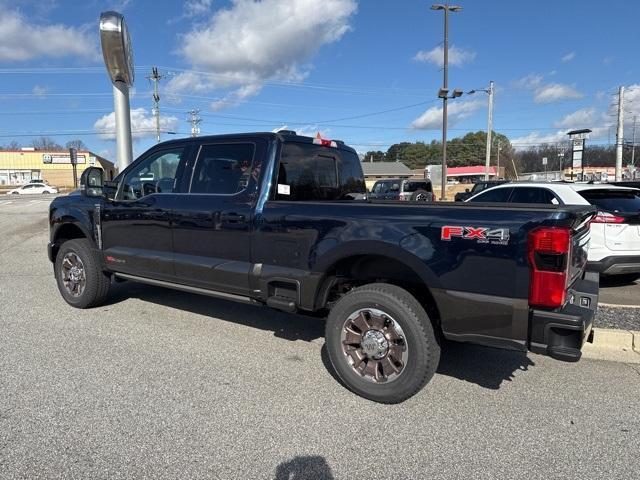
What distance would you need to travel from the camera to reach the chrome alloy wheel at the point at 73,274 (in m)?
5.96

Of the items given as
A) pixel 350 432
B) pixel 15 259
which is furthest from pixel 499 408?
pixel 15 259

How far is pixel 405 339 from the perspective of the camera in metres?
3.47

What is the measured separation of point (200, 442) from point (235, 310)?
9.65 feet

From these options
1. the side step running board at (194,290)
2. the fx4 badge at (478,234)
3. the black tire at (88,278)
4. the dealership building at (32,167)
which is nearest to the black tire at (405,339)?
the fx4 badge at (478,234)

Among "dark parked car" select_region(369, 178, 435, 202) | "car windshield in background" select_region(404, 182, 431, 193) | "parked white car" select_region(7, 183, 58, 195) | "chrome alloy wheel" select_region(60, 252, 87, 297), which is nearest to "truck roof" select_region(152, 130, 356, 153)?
"chrome alloy wheel" select_region(60, 252, 87, 297)

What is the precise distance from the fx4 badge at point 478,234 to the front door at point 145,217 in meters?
2.79

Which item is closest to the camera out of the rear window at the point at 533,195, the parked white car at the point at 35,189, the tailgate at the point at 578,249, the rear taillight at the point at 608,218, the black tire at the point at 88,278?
the tailgate at the point at 578,249

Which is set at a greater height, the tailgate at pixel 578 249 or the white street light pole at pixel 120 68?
the white street light pole at pixel 120 68

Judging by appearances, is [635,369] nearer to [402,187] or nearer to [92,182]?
[92,182]

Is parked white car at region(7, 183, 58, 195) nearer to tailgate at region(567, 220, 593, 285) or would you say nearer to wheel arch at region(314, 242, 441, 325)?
wheel arch at region(314, 242, 441, 325)

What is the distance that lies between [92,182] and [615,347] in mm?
5667

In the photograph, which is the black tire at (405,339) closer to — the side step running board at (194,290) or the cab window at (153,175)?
the side step running board at (194,290)

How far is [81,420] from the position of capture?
3291 millimetres

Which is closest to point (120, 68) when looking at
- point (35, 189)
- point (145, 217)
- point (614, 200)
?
point (145, 217)
